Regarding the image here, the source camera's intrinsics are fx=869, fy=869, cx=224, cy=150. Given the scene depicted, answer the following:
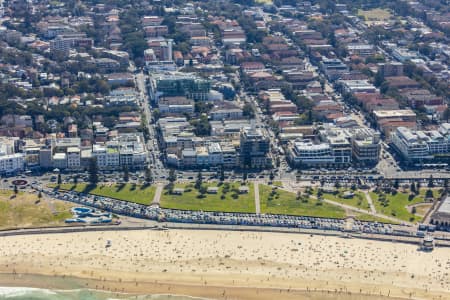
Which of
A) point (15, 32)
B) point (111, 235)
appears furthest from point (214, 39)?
point (111, 235)

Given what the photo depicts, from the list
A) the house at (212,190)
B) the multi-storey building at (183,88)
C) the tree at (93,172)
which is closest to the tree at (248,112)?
the multi-storey building at (183,88)

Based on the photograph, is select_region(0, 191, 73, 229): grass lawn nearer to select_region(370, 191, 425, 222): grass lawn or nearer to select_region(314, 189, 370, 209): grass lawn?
select_region(314, 189, 370, 209): grass lawn

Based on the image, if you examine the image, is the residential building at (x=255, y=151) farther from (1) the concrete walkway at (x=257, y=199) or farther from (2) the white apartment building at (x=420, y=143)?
(2) the white apartment building at (x=420, y=143)

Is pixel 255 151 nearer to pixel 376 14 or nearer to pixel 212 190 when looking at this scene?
pixel 212 190

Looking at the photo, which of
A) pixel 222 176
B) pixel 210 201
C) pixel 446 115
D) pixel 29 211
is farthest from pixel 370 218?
pixel 446 115

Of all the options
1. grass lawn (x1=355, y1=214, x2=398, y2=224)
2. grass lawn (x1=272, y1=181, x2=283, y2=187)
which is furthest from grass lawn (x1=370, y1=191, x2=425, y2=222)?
grass lawn (x1=272, y1=181, x2=283, y2=187)

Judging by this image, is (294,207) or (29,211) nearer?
(29,211)

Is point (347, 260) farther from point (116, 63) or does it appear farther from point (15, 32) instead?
point (15, 32)
